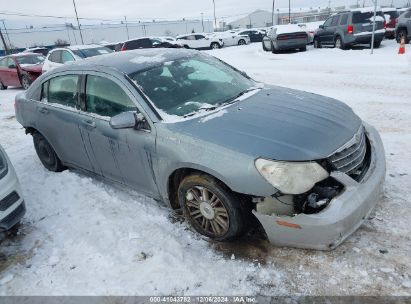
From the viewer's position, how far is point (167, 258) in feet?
10.7

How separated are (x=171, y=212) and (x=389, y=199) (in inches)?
89.4

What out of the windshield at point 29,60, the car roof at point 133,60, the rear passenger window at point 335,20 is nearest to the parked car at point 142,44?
the windshield at point 29,60

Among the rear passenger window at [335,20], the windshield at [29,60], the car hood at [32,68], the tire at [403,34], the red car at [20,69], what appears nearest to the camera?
the car hood at [32,68]

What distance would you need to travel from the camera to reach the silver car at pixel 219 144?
2828 millimetres

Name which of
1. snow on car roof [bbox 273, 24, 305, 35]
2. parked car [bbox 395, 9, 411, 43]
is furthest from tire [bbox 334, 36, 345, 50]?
parked car [bbox 395, 9, 411, 43]

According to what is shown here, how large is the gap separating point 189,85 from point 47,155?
2648 mm

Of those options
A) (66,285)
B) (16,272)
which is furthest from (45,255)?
(66,285)

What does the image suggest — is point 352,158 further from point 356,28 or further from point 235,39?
point 235,39

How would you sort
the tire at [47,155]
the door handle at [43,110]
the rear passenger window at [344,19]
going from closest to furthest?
1. the door handle at [43,110]
2. the tire at [47,155]
3. the rear passenger window at [344,19]

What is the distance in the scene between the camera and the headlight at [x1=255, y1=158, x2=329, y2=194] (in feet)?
9.10

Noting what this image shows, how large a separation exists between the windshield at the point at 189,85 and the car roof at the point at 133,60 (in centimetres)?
10

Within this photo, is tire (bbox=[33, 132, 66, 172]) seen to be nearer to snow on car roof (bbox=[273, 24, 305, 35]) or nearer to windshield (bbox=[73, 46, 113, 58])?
windshield (bbox=[73, 46, 113, 58])

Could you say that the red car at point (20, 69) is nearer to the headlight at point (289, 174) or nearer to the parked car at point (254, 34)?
the headlight at point (289, 174)

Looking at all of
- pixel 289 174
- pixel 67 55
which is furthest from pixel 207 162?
pixel 67 55
